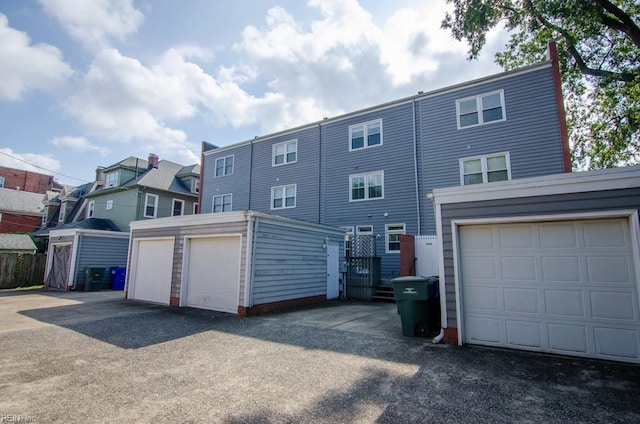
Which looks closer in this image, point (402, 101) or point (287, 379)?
point (287, 379)

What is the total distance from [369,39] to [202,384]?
33.7 ft

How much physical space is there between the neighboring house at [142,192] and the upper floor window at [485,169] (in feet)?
65.6

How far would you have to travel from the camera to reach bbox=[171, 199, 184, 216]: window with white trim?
76.9 feet

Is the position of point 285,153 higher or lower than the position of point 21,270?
higher

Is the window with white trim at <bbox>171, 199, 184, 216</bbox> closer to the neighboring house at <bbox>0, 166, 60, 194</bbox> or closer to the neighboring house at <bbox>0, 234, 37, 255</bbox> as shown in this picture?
the neighboring house at <bbox>0, 234, 37, 255</bbox>

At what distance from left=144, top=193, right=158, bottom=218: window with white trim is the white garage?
10832 mm

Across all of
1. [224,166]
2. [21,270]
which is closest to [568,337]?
[224,166]

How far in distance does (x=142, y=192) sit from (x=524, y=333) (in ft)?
75.6

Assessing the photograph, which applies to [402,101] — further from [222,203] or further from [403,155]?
[222,203]

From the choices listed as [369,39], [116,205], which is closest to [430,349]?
[369,39]

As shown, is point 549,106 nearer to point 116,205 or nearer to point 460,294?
point 460,294

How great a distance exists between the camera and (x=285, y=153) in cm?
1856

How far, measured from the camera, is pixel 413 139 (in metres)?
14.5

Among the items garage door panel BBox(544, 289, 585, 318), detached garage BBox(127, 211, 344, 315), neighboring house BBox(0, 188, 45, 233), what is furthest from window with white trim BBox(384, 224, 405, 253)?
neighboring house BBox(0, 188, 45, 233)
